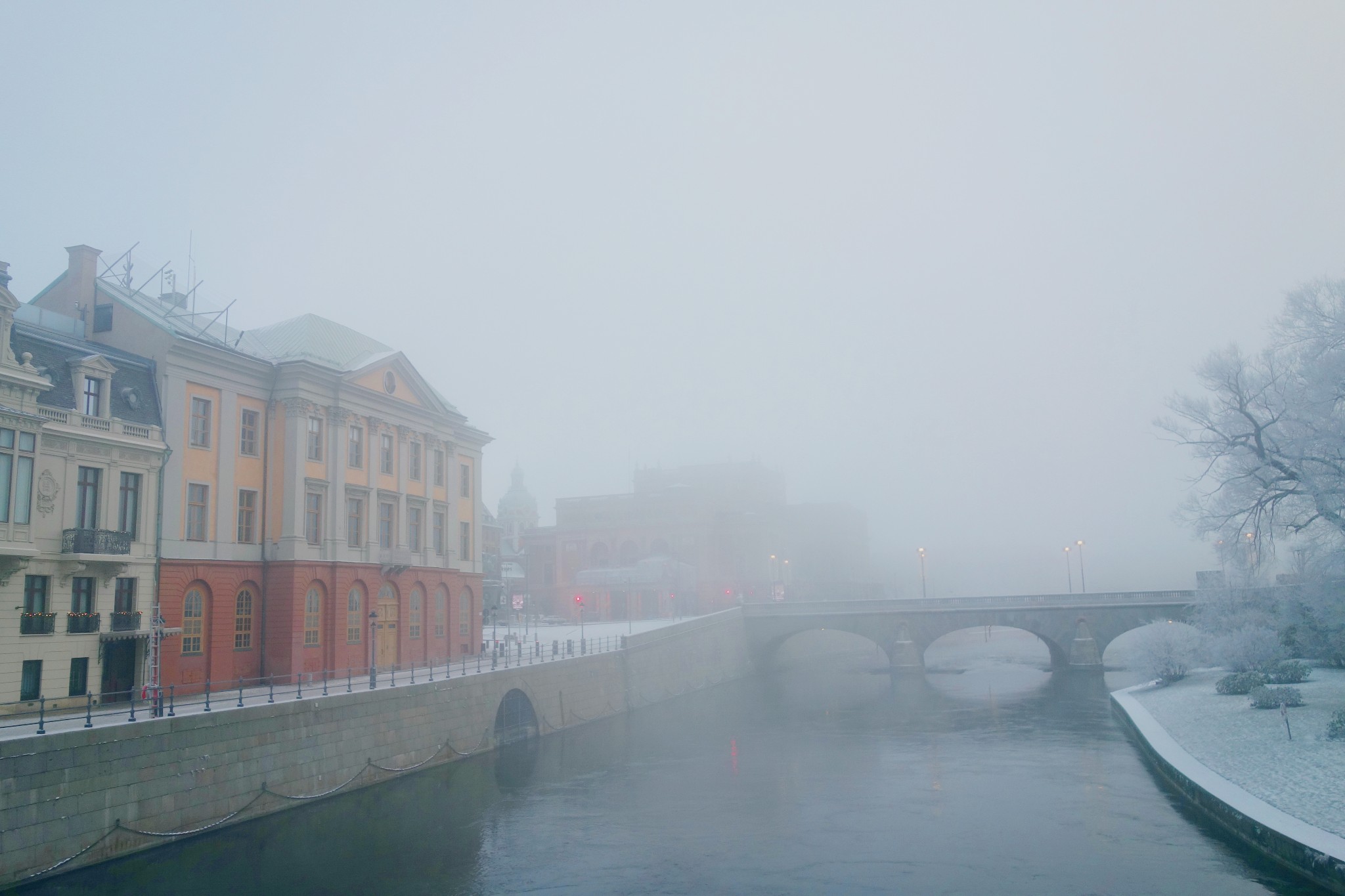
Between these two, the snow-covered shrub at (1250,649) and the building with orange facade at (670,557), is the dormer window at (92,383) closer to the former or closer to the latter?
the snow-covered shrub at (1250,649)

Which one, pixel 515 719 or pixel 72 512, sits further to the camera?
pixel 515 719

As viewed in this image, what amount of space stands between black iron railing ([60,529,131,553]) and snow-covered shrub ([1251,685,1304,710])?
42.4 metres

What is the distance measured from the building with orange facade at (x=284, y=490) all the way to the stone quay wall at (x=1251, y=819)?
31476 millimetres

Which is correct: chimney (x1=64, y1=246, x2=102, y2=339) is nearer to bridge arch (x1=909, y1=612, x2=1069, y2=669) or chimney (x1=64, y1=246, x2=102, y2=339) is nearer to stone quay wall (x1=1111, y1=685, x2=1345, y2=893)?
stone quay wall (x1=1111, y1=685, x2=1345, y2=893)

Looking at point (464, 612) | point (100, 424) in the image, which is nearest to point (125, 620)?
point (100, 424)

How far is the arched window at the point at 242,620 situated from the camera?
135 feet

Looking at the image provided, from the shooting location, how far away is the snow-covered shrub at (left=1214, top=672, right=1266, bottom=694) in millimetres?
43000

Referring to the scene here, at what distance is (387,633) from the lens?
161 feet

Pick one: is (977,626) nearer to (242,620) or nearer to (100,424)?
(242,620)

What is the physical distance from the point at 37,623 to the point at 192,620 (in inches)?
282

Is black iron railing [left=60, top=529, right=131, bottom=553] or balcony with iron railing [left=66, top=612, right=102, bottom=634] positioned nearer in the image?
black iron railing [left=60, top=529, right=131, bottom=553]

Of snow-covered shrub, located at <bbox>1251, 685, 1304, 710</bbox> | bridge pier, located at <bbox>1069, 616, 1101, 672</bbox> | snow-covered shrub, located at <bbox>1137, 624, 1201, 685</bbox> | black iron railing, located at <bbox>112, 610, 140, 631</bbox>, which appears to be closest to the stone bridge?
bridge pier, located at <bbox>1069, 616, 1101, 672</bbox>

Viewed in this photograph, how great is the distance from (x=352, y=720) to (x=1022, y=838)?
899 inches

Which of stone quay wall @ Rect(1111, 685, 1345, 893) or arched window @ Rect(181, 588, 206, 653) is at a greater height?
arched window @ Rect(181, 588, 206, 653)
